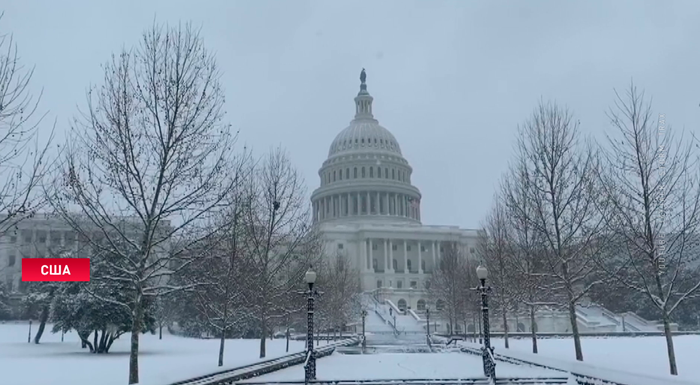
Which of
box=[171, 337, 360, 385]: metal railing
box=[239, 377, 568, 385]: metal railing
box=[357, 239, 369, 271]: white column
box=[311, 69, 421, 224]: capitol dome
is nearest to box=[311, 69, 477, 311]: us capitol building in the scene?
box=[311, 69, 421, 224]: capitol dome

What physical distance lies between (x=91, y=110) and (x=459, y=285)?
143 ft

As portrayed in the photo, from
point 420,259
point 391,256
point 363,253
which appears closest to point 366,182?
point 391,256

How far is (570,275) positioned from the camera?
76.2 ft

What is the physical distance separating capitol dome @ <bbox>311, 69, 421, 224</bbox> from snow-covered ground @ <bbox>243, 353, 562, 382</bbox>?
102227mm

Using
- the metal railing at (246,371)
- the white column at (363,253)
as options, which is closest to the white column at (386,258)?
the white column at (363,253)

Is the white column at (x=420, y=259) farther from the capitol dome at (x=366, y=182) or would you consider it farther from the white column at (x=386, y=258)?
the capitol dome at (x=366, y=182)

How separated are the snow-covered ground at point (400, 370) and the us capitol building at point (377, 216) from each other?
7430 cm

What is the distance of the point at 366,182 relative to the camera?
434ft

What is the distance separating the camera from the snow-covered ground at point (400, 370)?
20031 millimetres

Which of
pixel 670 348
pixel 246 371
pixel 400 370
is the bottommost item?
pixel 400 370

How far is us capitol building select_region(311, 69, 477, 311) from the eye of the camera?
11719 centimetres

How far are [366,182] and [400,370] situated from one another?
362ft

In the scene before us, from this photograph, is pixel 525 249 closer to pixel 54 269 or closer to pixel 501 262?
pixel 501 262

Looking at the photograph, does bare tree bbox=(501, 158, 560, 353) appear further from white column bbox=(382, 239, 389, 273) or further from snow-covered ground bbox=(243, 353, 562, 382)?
white column bbox=(382, 239, 389, 273)
